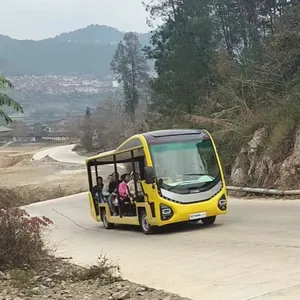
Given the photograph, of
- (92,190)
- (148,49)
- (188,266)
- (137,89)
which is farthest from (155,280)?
(137,89)

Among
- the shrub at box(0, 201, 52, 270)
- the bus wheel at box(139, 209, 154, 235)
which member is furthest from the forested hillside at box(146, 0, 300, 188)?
the shrub at box(0, 201, 52, 270)

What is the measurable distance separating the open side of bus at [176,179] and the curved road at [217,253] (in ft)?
1.73

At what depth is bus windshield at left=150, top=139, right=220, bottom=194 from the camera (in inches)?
648

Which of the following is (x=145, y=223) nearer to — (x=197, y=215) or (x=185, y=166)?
(x=197, y=215)

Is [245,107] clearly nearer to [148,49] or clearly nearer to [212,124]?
[212,124]

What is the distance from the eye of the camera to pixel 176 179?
16562 millimetres

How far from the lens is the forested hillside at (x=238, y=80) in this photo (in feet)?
87.9

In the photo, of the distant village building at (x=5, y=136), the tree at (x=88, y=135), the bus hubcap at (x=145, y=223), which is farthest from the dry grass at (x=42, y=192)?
the distant village building at (x=5, y=136)

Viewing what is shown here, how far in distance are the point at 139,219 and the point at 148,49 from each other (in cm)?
4245

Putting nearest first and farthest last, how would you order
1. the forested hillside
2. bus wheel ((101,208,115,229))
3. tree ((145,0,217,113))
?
bus wheel ((101,208,115,229)), the forested hillside, tree ((145,0,217,113))

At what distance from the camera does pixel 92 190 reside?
23094 mm

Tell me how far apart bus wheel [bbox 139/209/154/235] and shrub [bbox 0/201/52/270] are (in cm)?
585

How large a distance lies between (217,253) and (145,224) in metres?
6.04

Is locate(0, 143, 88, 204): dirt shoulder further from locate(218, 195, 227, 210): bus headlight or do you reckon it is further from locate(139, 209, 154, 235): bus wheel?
locate(218, 195, 227, 210): bus headlight
